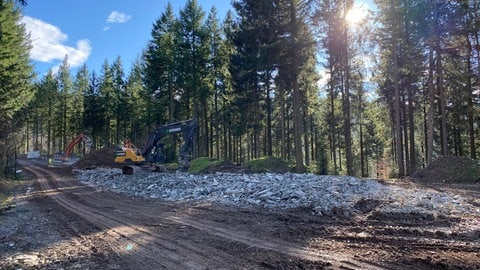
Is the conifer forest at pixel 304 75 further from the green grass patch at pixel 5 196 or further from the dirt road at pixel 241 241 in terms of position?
the dirt road at pixel 241 241

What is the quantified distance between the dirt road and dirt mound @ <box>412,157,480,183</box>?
9254 mm

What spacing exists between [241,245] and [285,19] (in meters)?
16.5

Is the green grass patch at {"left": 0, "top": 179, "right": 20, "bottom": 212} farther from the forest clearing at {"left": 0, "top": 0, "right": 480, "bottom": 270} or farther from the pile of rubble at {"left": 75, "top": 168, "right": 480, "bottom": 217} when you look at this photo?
the pile of rubble at {"left": 75, "top": 168, "right": 480, "bottom": 217}

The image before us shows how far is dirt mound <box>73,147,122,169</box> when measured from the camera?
99.7 ft

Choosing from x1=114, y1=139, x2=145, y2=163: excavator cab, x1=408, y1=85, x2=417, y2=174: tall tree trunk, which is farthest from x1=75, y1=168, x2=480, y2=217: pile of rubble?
x1=408, y1=85, x2=417, y2=174: tall tree trunk

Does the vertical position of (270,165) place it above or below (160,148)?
below

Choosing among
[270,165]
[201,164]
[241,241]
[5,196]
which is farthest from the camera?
[201,164]

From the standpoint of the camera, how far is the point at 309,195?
10305 mm

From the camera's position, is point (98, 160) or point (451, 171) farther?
point (98, 160)

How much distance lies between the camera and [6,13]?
822 inches

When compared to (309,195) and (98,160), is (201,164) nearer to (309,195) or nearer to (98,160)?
(309,195)

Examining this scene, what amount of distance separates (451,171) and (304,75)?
9.20m

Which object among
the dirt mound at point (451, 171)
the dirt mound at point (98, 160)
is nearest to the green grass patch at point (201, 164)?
the dirt mound at point (451, 171)

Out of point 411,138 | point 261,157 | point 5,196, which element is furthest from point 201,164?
point 411,138
